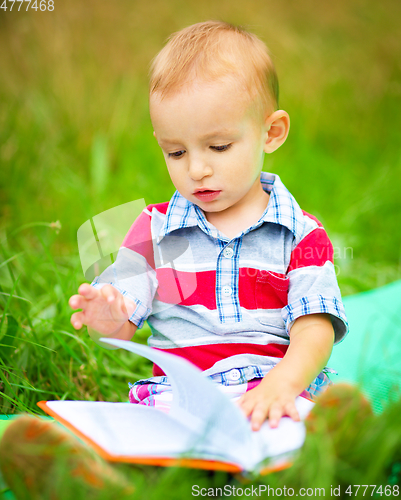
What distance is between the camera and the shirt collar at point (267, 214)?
1.12 metres

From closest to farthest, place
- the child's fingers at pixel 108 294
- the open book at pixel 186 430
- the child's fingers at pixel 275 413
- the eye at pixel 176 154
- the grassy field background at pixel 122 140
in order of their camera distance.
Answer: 1. the open book at pixel 186 430
2. the child's fingers at pixel 275 413
3. the child's fingers at pixel 108 294
4. the eye at pixel 176 154
5. the grassy field background at pixel 122 140

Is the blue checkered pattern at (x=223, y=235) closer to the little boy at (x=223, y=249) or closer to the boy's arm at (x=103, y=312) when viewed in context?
the little boy at (x=223, y=249)

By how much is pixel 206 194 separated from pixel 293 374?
43cm

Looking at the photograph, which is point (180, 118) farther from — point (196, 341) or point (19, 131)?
point (19, 131)

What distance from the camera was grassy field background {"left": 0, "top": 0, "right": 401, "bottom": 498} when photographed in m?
1.46

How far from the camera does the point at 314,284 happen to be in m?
1.07

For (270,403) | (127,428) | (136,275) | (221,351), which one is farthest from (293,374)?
(136,275)

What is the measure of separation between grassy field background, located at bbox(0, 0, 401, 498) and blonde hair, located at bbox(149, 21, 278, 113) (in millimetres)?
667

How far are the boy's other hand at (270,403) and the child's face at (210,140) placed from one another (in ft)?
A: 1.39

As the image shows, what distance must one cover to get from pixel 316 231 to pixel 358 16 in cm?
355

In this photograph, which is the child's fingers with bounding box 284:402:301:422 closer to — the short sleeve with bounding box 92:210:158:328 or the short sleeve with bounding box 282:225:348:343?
the short sleeve with bounding box 282:225:348:343

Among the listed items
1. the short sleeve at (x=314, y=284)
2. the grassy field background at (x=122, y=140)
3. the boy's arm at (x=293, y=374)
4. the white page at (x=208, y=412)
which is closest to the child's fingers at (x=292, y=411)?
the boy's arm at (x=293, y=374)

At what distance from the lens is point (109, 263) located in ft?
4.05

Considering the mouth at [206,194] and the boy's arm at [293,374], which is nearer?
the boy's arm at [293,374]
